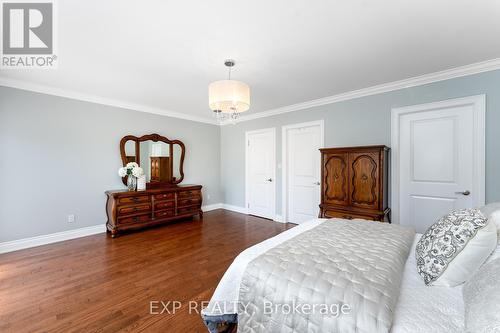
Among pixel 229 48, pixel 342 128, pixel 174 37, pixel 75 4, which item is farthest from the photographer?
pixel 342 128

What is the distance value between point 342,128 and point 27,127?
486cm

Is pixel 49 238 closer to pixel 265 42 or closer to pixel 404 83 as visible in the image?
pixel 265 42

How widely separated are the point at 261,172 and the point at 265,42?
125 inches

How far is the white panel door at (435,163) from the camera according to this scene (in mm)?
2697

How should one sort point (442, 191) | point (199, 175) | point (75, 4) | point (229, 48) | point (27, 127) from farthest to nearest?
point (199, 175) < point (27, 127) < point (442, 191) < point (229, 48) < point (75, 4)

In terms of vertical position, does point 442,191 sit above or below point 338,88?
below

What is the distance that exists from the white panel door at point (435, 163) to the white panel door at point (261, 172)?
2330mm

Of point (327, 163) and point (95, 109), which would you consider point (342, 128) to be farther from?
point (95, 109)

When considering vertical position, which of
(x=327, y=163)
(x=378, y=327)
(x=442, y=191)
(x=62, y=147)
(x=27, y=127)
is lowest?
(x=378, y=327)

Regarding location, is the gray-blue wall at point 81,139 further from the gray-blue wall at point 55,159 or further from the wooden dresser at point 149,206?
the wooden dresser at point 149,206

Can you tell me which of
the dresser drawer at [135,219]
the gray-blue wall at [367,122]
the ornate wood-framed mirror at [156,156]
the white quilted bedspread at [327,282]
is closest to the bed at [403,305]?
the white quilted bedspread at [327,282]

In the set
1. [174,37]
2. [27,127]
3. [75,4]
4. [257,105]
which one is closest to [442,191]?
[257,105]

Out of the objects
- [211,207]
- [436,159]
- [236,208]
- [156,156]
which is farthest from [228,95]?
[211,207]

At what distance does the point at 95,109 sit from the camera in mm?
3783
